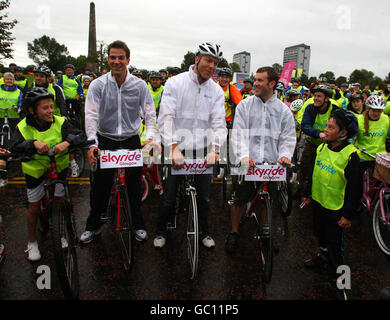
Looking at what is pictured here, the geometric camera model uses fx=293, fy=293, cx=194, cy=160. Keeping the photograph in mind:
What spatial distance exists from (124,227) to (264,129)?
193 cm

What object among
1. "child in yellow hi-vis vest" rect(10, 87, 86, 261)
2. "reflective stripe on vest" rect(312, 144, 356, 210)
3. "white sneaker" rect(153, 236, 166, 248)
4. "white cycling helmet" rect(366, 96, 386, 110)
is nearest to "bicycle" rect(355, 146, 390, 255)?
"white cycling helmet" rect(366, 96, 386, 110)

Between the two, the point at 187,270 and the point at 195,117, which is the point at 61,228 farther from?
the point at 195,117

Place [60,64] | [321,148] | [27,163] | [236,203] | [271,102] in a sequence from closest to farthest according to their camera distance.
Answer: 1. [27,163]
2. [321,148]
3. [271,102]
4. [236,203]
5. [60,64]

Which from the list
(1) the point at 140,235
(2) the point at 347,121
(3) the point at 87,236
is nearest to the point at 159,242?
(1) the point at 140,235

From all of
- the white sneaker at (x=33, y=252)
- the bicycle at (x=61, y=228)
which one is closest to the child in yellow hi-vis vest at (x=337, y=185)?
the bicycle at (x=61, y=228)

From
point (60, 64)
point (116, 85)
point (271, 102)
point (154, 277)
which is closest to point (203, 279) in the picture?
point (154, 277)

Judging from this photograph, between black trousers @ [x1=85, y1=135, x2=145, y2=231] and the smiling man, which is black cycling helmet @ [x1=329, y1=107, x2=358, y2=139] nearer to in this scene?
the smiling man

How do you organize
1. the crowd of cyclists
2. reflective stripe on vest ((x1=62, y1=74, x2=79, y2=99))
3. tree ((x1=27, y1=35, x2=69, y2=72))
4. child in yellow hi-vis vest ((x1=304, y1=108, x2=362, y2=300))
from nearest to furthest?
child in yellow hi-vis vest ((x1=304, y1=108, x2=362, y2=300)), the crowd of cyclists, reflective stripe on vest ((x1=62, y1=74, x2=79, y2=99)), tree ((x1=27, y1=35, x2=69, y2=72))

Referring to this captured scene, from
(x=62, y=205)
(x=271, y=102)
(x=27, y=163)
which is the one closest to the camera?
(x=62, y=205)

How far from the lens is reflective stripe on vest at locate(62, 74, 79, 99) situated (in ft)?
32.2

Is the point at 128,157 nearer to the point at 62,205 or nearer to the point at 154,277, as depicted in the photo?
the point at 62,205

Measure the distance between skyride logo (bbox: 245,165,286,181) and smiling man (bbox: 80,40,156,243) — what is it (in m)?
1.21

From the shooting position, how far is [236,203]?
142 inches

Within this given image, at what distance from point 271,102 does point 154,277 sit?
233cm
